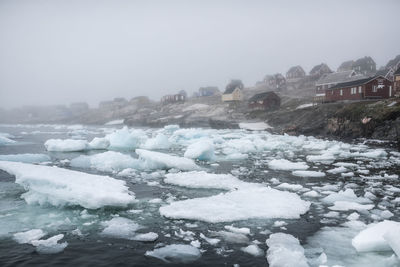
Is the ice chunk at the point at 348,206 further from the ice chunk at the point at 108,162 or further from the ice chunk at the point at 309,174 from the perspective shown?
the ice chunk at the point at 108,162

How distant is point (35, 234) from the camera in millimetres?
7762

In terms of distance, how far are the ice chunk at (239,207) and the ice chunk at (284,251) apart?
5.18ft

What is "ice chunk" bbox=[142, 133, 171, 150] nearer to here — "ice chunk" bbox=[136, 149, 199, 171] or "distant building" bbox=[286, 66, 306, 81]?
"ice chunk" bbox=[136, 149, 199, 171]

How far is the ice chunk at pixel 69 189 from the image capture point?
9531 millimetres

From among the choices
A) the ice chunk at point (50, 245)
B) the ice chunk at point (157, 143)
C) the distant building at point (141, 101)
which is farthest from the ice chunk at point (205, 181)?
the distant building at point (141, 101)

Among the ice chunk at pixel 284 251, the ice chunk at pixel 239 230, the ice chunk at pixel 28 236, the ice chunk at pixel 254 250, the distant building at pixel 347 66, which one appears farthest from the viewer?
the distant building at pixel 347 66

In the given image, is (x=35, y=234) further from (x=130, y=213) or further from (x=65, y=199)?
(x=130, y=213)

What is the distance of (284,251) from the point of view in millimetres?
6676

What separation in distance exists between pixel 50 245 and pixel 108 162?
1026 centimetres

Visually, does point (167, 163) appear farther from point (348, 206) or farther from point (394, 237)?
point (394, 237)

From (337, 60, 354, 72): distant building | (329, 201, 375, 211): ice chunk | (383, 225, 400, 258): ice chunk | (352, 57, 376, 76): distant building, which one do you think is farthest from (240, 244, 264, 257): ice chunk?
(337, 60, 354, 72): distant building

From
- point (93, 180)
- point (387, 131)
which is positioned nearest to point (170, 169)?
point (93, 180)

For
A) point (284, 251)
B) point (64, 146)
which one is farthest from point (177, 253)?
point (64, 146)

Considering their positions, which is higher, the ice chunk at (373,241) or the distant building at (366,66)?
the distant building at (366,66)
